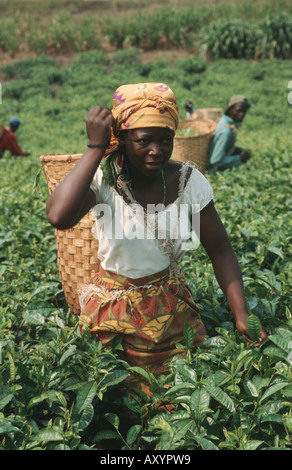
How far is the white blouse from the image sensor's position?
1732 millimetres

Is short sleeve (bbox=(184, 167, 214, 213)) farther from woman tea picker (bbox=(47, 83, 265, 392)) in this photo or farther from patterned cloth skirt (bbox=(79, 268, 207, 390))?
patterned cloth skirt (bbox=(79, 268, 207, 390))

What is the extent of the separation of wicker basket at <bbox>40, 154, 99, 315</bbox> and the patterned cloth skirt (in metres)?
0.43

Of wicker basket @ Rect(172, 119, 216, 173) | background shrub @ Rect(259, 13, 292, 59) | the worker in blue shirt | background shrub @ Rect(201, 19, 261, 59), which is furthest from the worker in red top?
background shrub @ Rect(259, 13, 292, 59)

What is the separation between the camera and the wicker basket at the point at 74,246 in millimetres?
2227

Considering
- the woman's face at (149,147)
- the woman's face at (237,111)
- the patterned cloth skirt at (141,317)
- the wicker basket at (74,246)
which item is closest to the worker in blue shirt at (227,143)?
the woman's face at (237,111)

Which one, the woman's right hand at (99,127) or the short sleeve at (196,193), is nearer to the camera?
the woman's right hand at (99,127)

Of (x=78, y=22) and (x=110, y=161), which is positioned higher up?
(x=110, y=161)

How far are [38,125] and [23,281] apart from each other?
973 centimetres

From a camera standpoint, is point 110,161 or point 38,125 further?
point 38,125

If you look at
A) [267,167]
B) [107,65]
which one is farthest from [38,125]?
[267,167]

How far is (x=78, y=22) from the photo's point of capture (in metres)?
19.1

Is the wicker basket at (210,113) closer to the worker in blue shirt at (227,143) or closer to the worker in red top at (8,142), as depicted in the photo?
the worker in blue shirt at (227,143)
